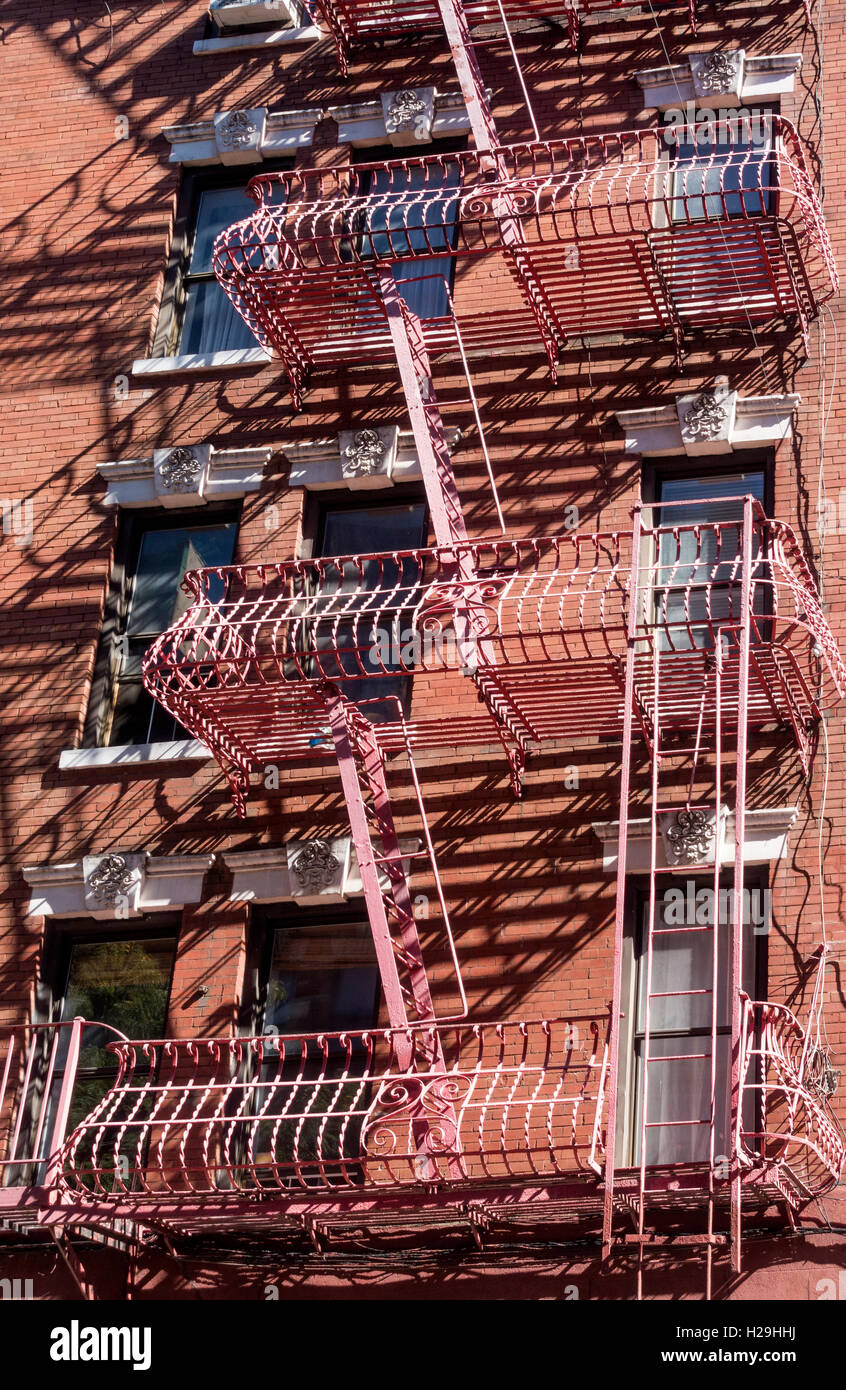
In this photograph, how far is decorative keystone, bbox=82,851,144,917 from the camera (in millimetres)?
14234

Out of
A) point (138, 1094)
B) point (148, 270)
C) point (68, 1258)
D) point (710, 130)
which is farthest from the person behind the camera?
point (148, 270)

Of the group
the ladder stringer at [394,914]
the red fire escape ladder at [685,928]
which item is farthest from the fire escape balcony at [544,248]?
the ladder stringer at [394,914]

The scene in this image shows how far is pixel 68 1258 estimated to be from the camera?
Answer: 1252 cm

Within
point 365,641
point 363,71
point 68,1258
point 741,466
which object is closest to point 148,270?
point 363,71

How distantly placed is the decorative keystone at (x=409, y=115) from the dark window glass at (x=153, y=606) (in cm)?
371

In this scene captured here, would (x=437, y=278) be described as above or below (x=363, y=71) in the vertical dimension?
below

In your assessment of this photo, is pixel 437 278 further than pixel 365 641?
Yes

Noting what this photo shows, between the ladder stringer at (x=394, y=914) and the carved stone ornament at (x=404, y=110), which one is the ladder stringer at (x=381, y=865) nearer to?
the ladder stringer at (x=394, y=914)

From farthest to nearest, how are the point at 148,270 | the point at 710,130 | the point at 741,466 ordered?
the point at 148,270 → the point at 710,130 → the point at 741,466

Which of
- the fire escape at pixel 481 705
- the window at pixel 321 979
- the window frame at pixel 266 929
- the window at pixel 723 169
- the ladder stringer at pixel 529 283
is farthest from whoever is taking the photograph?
the window at pixel 723 169

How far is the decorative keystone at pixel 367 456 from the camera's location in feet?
50.4

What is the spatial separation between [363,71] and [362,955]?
7957mm

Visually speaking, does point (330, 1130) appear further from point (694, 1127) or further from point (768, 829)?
point (768, 829)

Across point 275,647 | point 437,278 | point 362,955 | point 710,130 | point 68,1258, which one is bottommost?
point 68,1258
